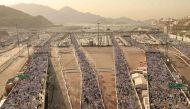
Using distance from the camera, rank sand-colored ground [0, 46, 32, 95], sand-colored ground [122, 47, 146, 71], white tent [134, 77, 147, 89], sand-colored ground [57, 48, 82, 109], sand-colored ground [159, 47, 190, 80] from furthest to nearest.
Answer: sand-colored ground [122, 47, 146, 71] → sand-colored ground [159, 47, 190, 80] → sand-colored ground [0, 46, 32, 95] → white tent [134, 77, 147, 89] → sand-colored ground [57, 48, 82, 109]

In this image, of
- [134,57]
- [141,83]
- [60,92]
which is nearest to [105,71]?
[141,83]

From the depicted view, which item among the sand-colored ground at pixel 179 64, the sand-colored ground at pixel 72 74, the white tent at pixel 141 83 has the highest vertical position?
the white tent at pixel 141 83

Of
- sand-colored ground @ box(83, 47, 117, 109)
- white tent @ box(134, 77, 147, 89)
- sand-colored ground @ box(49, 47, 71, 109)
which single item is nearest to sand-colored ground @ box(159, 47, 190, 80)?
white tent @ box(134, 77, 147, 89)

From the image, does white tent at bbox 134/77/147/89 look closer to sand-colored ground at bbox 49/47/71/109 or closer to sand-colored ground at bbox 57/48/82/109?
sand-colored ground at bbox 57/48/82/109

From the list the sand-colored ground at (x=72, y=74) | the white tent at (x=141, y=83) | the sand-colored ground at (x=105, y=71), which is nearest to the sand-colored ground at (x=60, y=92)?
the sand-colored ground at (x=72, y=74)

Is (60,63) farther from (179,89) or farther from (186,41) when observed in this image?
(186,41)

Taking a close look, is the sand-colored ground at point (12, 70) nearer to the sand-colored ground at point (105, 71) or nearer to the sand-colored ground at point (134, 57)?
the sand-colored ground at point (105, 71)
